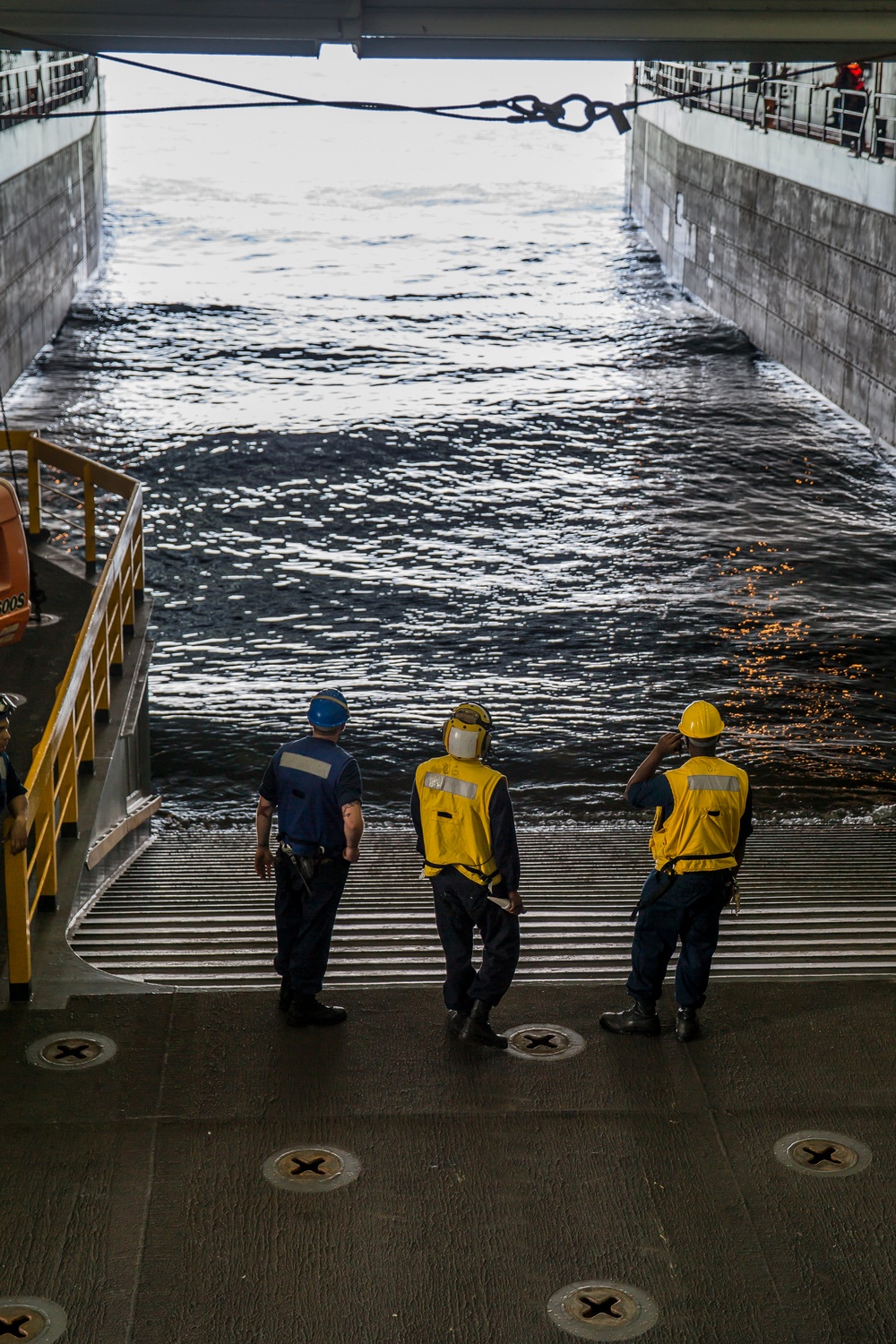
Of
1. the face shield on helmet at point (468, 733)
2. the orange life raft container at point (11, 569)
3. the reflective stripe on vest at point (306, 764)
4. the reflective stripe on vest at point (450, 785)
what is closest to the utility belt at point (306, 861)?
the reflective stripe on vest at point (306, 764)

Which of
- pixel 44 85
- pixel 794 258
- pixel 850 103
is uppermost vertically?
pixel 44 85

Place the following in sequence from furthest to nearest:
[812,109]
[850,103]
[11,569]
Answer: [812,109] < [850,103] < [11,569]

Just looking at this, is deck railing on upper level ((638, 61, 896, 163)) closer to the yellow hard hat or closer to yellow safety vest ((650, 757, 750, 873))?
the yellow hard hat

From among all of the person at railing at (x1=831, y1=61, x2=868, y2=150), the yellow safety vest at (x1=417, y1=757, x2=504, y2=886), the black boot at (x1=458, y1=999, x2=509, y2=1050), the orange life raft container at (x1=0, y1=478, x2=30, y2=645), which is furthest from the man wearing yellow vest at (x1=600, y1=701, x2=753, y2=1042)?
the person at railing at (x1=831, y1=61, x2=868, y2=150)

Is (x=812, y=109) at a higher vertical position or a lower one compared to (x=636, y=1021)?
higher

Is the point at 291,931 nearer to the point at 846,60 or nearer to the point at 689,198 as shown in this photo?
the point at 846,60

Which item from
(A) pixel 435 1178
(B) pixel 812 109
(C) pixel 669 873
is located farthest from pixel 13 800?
(B) pixel 812 109

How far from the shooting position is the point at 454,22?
974 cm

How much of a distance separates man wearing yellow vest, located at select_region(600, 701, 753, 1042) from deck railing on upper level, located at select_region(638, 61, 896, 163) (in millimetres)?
15005

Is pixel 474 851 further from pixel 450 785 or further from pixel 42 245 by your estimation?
pixel 42 245

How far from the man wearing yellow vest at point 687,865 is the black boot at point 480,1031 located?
1.69ft

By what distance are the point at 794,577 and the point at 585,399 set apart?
36.0 feet

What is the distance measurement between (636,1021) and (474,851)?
106cm

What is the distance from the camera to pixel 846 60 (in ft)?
34.2
